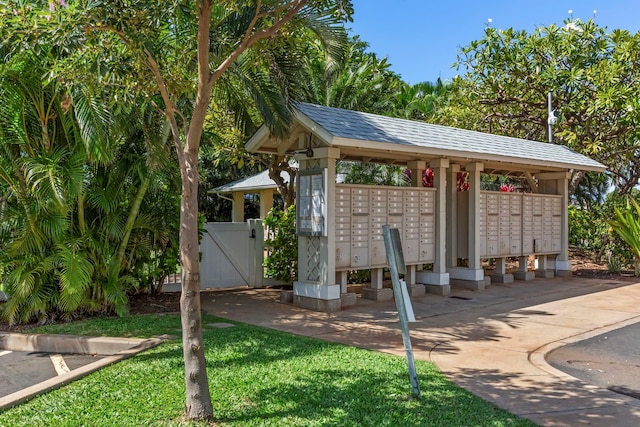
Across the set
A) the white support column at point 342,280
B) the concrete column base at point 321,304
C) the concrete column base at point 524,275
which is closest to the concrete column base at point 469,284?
the concrete column base at point 524,275

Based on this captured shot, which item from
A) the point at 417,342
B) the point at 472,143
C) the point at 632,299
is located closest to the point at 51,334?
the point at 417,342

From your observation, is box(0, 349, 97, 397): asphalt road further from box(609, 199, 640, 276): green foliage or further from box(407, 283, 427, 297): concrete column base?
box(609, 199, 640, 276): green foliage

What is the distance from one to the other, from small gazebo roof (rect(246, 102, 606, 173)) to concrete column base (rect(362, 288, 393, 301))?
2692 millimetres

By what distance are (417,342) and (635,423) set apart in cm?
310

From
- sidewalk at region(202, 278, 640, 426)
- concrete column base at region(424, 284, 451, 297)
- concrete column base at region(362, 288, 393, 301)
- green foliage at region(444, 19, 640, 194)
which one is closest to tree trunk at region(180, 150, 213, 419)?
sidewalk at region(202, 278, 640, 426)

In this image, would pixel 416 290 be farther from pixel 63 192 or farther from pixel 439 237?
pixel 63 192

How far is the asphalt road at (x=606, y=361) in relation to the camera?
5691mm

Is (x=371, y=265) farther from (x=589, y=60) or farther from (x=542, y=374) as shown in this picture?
(x=589, y=60)

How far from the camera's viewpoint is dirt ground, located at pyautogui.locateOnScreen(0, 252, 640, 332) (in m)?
9.06

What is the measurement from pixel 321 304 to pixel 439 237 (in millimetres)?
3387

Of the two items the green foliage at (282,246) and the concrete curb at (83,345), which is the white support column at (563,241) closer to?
the green foliage at (282,246)

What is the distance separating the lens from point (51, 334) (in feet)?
23.2

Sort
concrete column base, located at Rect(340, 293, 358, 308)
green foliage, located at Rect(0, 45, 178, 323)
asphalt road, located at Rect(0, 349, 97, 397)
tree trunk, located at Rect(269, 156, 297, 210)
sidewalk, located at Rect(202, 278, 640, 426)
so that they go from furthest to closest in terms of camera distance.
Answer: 1. tree trunk, located at Rect(269, 156, 297, 210)
2. concrete column base, located at Rect(340, 293, 358, 308)
3. green foliage, located at Rect(0, 45, 178, 323)
4. asphalt road, located at Rect(0, 349, 97, 397)
5. sidewalk, located at Rect(202, 278, 640, 426)

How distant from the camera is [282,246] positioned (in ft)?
38.5
